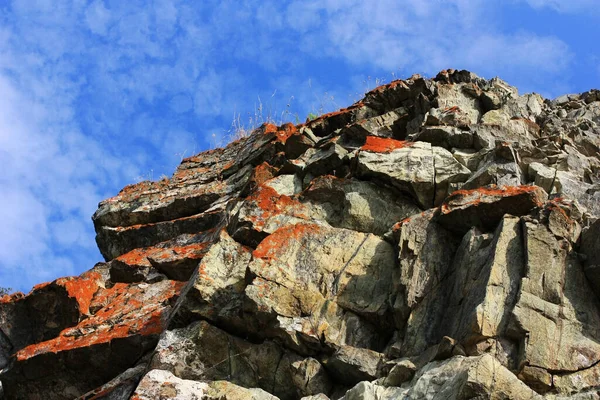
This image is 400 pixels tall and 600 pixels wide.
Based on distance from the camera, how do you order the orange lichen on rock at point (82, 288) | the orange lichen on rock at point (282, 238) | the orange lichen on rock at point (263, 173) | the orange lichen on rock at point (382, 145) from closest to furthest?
1. the orange lichen on rock at point (282, 238)
2. the orange lichen on rock at point (82, 288)
3. the orange lichen on rock at point (382, 145)
4. the orange lichen on rock at point (263, 173)

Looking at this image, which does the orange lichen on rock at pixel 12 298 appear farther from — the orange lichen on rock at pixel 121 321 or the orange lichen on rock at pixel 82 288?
the orange lichen on rock at pixel 121 321

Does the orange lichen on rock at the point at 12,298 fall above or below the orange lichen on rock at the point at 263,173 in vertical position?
below

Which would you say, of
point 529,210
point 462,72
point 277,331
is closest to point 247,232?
point 277,331

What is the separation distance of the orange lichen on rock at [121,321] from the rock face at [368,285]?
53 mm

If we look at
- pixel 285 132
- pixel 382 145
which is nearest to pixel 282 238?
pixel 382 145

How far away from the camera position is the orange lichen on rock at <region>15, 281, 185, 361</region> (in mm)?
16812

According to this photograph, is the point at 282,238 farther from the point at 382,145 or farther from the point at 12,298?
the point at 12,298

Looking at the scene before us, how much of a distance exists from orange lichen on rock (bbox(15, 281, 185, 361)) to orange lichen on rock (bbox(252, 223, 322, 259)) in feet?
9.44

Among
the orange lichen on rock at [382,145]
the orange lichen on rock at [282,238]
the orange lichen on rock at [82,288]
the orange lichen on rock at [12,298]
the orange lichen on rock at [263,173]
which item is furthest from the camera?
the orange lichen on rock at [263,173]

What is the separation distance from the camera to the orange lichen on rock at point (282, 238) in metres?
16.0

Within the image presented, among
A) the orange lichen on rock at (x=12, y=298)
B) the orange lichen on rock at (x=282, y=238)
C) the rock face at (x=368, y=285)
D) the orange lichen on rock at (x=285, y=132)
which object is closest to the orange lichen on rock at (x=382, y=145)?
the rock face at (x=368, y=285)

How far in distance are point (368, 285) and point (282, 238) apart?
241 centimetres

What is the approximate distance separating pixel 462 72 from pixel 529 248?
1393 cm

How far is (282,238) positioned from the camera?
54.2ft
